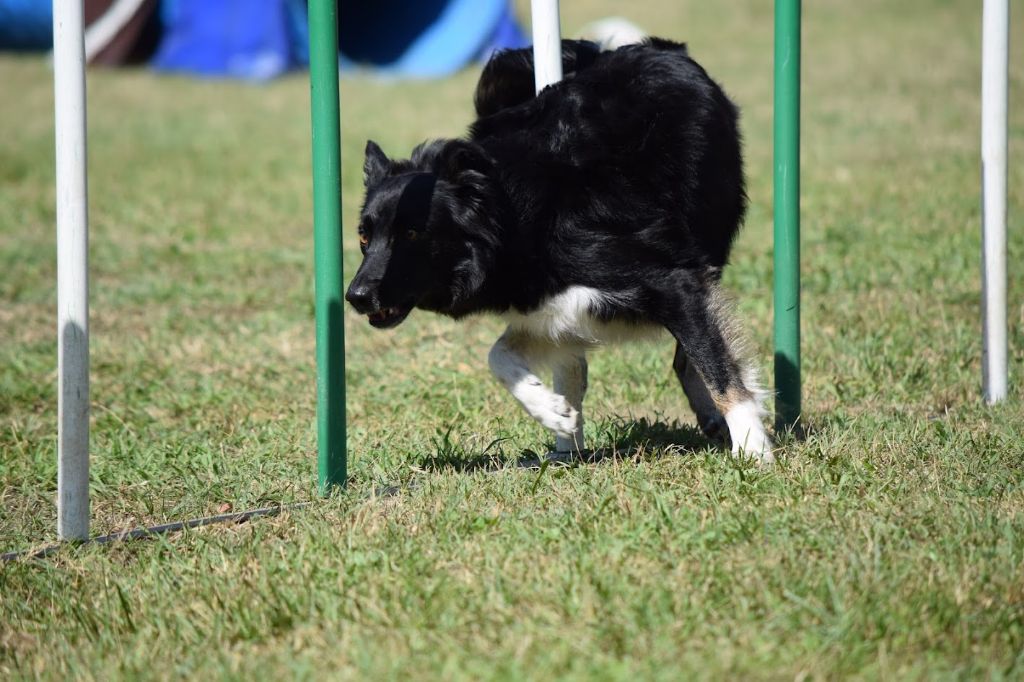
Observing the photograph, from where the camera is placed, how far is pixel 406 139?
40.5 feet

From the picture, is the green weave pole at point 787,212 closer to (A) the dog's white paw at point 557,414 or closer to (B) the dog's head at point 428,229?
(A) the dog's white paw at point 557,414

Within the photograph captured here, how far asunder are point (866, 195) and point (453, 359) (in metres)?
4.57

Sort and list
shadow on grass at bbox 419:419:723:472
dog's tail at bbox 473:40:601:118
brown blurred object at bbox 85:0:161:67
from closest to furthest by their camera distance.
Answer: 1. shadow on grass at bbox 419:419:723:472
2. dog's tail at bbox 473:40:601:118
3. brown blurred object at bbox 85:0:161:67

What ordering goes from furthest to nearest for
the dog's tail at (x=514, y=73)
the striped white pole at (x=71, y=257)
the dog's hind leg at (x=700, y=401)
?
the dog's tail at (x=514, y=73) → the dog's hind leg at (x=700, y=401) → the striped white pole at (x=71, y=257)

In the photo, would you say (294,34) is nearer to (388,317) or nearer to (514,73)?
(514,73)

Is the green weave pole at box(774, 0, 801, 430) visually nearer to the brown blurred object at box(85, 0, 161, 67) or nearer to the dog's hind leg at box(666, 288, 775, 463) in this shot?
the dog's hind leg at box(666, 288, 775, 463)

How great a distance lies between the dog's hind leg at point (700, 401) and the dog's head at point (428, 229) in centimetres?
106

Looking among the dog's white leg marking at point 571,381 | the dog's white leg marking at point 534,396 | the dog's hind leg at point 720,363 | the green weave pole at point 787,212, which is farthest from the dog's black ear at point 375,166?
the green weave pole at point 787,212

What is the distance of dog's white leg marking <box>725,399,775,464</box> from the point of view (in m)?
4.00

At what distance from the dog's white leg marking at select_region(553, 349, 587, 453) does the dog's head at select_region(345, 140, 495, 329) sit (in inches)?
25.8

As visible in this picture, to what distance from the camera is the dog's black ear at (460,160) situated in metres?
3.86

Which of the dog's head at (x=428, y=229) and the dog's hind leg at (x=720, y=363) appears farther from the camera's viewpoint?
the dog's hind leg at (x=720, y=363)

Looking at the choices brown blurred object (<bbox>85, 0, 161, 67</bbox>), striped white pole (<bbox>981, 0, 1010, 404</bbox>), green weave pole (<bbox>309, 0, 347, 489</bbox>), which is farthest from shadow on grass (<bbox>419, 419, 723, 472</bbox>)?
brown blurred object (<bbox>85, 0, 161, 67</bbox>)

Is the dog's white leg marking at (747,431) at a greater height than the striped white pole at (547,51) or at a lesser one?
lesser
